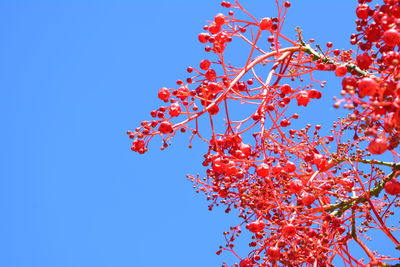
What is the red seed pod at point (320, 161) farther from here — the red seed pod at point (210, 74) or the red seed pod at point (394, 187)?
the red seed pod at point (210, 74)

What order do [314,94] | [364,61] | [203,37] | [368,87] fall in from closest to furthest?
[368,87] < [364,61] < [314,94] < [203,37]

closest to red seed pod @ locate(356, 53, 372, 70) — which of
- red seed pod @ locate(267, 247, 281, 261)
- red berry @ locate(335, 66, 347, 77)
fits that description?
red berry @ locate(335, 66, 347, 77)

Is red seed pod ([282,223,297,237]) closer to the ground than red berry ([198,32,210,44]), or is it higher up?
closer to the ground

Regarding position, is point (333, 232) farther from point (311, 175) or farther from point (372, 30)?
point (372, 30)

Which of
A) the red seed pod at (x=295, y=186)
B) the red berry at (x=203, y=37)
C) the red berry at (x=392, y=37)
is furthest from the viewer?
the red berry at (x=203, y=37)

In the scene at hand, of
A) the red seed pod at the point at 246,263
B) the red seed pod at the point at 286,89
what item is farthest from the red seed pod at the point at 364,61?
the red seed pod at the point at 246,263

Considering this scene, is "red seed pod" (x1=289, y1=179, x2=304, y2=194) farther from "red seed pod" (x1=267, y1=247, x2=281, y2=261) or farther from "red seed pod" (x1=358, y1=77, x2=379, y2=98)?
"red seed pod" (x1=358, y1=77, x2=379, y2=98)

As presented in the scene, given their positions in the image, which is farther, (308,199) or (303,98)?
(303,98)

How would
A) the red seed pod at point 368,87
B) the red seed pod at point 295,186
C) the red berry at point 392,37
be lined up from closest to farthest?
the red seed pod at point 368,87 < the red berry at point 392,37 < the red seed pod at point 295,186

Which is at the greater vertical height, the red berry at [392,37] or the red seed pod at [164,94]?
the red seed pod at [164,94]

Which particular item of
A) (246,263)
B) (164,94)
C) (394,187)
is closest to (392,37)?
(394,187)

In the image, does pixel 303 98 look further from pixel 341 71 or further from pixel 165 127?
pixel 165 127

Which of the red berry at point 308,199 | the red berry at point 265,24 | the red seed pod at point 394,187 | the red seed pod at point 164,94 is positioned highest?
the red berry at point 265,24

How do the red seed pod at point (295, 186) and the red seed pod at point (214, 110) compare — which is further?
the red seed pod at point (214, 110)
